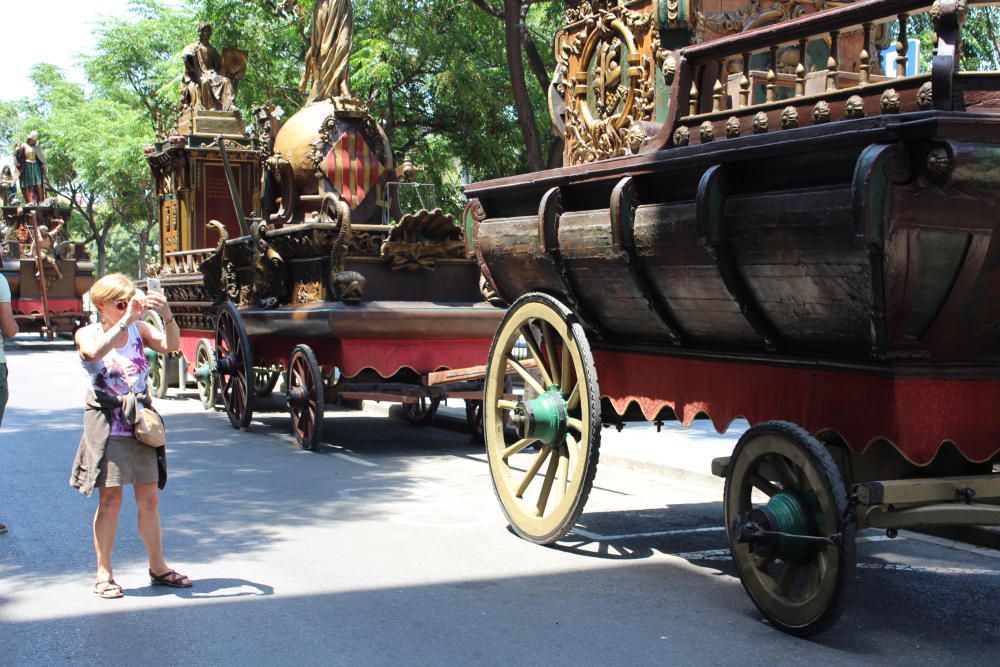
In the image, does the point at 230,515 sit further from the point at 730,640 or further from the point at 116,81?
the point at 116,81

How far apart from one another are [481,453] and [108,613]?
627cm

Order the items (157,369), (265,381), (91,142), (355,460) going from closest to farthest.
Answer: (355,460) → (265,381) → (157,369) → (91,142)

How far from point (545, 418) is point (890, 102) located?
9.31 feet

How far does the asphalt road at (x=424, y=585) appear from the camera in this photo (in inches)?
200

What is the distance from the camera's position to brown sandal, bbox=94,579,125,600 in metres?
5.80

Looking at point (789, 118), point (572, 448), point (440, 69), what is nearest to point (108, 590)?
point (572, 448)

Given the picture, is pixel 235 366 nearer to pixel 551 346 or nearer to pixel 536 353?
pixel 536 353

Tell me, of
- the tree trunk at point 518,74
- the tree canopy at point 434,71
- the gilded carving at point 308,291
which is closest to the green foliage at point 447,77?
the tree canopy at point 434,71

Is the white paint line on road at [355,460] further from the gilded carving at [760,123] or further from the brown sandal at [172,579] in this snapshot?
the gilded carving at [760,123]

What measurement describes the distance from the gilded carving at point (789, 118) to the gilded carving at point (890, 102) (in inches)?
18.7

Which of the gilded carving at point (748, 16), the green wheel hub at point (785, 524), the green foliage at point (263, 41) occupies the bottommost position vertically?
the green wheel hub at point (785, 524)

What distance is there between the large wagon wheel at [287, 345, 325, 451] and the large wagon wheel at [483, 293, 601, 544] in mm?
3926

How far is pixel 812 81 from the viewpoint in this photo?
662cm

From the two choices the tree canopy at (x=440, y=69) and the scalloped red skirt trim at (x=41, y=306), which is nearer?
the tree canopy at (x=440, y=69)
